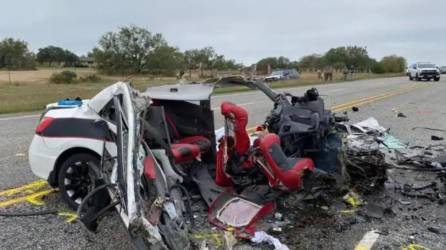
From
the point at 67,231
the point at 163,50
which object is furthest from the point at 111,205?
the point at 163,50

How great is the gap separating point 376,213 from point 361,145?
123cm

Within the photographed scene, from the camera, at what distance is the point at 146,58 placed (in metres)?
68.0

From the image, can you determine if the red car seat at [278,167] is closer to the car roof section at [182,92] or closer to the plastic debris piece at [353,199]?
the car roof section at [182,92]

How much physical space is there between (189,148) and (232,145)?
18.0 inches

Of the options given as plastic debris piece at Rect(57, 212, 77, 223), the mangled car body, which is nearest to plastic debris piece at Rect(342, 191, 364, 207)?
the mangled car body

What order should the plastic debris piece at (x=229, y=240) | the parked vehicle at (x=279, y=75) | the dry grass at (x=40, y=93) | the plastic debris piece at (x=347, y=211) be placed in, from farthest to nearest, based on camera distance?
the dry grass at (x=40, y=93) → the parked vehicle at (x=279, y=75) → the plastic debris piece at (x=347, y=211) → the plastic debris piece at (x=229, y=240)

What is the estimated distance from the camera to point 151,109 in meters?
5.00

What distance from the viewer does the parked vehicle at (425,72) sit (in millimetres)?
43156

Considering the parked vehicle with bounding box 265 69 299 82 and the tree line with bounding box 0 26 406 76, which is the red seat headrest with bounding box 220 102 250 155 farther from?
the tree line with bounding box 0 26 406 76

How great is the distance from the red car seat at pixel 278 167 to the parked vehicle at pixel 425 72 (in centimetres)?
4237

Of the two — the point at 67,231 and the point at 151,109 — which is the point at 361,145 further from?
the point at 67,231

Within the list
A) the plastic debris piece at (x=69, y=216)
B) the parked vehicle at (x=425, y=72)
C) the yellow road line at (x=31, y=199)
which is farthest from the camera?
the parked vehicle at (x=425, y=72)

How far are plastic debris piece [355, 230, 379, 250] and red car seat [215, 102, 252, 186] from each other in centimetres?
132

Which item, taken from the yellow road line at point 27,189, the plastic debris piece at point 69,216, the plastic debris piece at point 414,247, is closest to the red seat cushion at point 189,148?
the plastic debris piece at point 69,216
